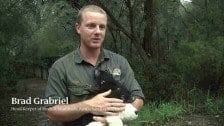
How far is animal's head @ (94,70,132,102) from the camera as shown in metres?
2.32

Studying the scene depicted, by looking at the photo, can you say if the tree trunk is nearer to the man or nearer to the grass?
the grass

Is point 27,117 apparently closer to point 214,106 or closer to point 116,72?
point 214,106

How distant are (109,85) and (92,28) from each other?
1.23 ft

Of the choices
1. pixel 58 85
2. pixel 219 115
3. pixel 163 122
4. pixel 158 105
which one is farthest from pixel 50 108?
pixel 158 105

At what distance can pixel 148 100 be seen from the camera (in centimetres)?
934

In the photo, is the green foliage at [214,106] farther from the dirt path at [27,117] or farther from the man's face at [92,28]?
the man's face at [92,28]

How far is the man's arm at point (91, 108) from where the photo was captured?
2.21 metres

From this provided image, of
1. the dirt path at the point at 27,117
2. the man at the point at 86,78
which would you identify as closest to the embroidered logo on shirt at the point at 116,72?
the man at the point at 86,78

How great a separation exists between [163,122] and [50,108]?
5.48m

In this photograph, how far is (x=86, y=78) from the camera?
239cm

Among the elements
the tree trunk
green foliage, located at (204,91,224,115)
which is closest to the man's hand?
green foliage, located at (204,91,224,115)

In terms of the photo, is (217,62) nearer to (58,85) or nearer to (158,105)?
(158,105)

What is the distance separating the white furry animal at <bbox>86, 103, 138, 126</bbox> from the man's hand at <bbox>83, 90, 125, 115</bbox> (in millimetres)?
35

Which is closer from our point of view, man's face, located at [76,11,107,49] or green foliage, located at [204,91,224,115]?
man's face, located at [76,11,107,49]
